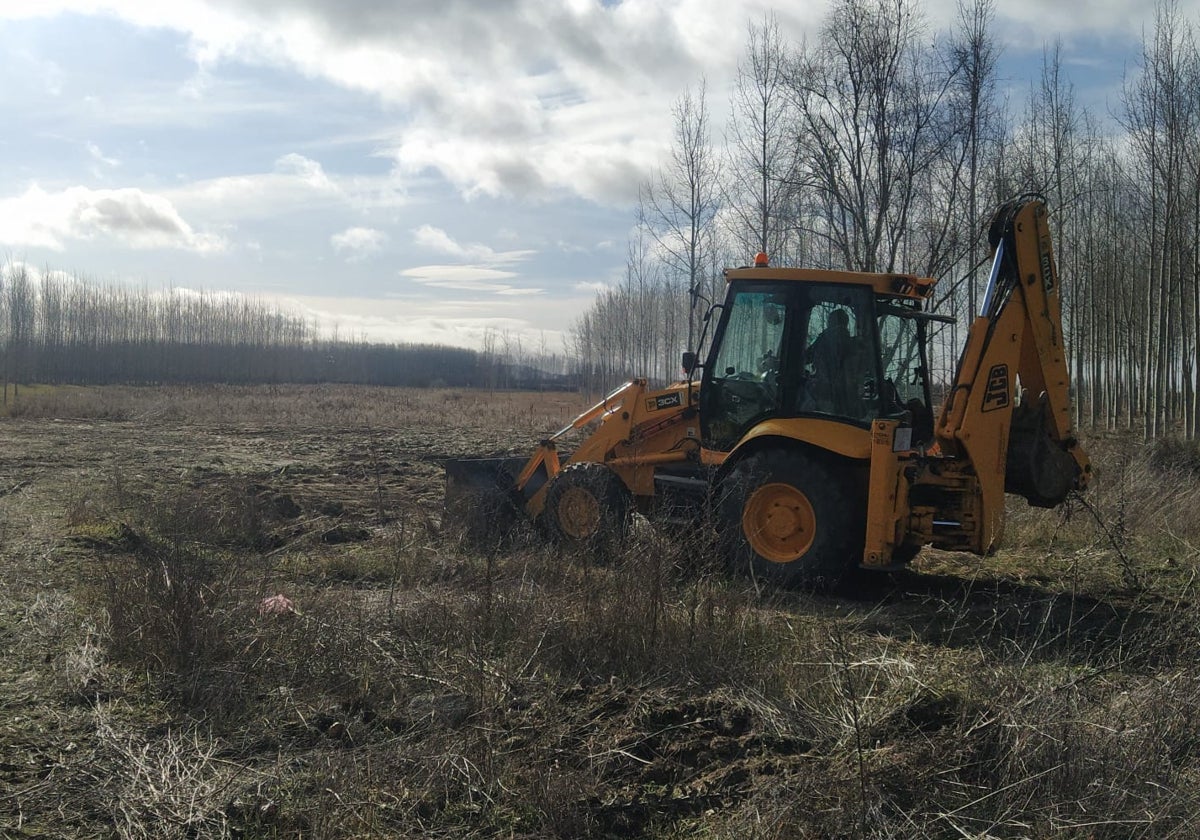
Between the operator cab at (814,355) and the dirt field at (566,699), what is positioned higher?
the operator cab at (814,355)

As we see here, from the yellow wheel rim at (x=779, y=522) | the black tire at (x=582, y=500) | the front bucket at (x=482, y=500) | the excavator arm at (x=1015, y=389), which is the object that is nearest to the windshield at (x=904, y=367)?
the excavator arm at (x=1015, y=389)

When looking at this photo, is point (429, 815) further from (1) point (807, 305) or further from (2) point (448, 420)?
(2) point (448, 420)

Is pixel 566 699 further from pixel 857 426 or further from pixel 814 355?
pixel 814 355

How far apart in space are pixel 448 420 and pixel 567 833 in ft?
88.2

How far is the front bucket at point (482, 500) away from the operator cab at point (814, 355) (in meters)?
Answer: 2.24

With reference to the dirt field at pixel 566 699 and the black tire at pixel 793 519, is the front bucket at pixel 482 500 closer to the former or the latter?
the dirt field at pixel 566 699

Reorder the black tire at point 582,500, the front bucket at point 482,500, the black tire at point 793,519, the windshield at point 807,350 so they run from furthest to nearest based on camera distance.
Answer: the front bucket at point 482,500 < the black tire at point 582,500 < the windshield at point 807,350 < the black tire at point 793,519

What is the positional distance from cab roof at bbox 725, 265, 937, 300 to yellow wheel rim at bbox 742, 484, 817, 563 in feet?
5.54

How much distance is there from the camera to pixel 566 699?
4.83 metres

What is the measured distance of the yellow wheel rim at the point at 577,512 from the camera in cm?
886

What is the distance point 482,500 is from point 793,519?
3191 mm

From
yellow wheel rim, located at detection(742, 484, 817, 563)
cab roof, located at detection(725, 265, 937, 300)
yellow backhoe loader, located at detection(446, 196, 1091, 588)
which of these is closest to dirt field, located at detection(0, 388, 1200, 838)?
yellow wheel rim, located at detection(742, 484, 817, 563)

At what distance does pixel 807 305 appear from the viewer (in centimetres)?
781

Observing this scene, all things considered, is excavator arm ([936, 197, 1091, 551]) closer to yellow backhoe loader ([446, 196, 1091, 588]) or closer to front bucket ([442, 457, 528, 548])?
yellow backhoe loader ([446, 196, 1091, 588])
